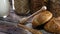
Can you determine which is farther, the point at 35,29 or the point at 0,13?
the point at 0,13

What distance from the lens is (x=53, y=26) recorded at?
48 centimetres

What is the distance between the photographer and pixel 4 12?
637 millimetres

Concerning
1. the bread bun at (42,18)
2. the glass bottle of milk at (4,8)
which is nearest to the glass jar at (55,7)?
the bread bun at (42,18)

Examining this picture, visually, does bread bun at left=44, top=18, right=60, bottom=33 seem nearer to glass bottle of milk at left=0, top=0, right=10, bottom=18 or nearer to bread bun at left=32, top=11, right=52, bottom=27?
bread bun at left=32, top=11, right=52, bottom=27

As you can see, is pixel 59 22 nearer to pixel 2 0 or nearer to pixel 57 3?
Result: pixel 57 3

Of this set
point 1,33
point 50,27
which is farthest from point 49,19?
point 1,33

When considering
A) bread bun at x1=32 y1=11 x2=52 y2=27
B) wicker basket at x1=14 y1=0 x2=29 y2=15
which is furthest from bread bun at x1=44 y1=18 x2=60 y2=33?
wicker basket at x1=14 y1=0 x2=29 y2=15

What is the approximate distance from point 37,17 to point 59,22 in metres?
0.07

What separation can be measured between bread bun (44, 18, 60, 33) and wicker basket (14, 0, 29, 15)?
17 cm

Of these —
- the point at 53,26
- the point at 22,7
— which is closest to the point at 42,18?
the point at 53,26

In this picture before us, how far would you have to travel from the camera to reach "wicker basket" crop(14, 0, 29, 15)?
637 mm

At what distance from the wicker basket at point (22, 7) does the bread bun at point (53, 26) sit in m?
0.17

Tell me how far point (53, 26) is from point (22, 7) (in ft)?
0.67

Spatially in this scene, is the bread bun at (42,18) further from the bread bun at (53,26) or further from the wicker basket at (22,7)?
the wicker basket at (22,7)
